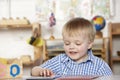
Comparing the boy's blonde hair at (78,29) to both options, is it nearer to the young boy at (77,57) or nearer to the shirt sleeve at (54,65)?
the young boy at (77,57)

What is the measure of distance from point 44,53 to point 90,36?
1385mm

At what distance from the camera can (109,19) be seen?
9.14ft

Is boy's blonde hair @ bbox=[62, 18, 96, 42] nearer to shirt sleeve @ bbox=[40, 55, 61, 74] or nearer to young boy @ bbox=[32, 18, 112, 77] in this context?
young boy @ bbox=[32, 18, 112, 77]

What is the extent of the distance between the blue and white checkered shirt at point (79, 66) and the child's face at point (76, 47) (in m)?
0.03

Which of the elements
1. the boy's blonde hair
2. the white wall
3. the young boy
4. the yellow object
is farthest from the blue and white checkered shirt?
the white wall

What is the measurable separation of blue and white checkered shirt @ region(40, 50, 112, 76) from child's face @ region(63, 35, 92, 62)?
0.03 m

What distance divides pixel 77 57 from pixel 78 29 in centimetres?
13

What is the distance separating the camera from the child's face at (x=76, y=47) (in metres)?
1.12

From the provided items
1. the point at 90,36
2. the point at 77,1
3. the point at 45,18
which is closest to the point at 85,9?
the point at 77,1

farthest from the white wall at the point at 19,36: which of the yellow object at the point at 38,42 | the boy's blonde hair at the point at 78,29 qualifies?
the boy's blonde hair at the point at 78,29

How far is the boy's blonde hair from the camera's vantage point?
1.16m

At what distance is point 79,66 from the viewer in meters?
1.11

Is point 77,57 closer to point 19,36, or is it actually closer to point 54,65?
point 54,65

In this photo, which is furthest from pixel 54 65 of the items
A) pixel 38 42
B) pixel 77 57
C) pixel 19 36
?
pixel 19 36
